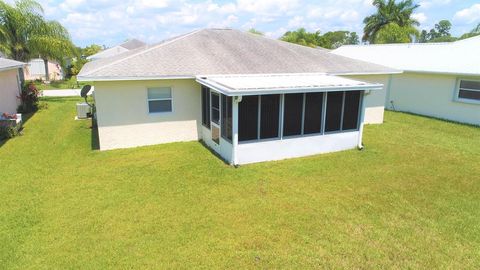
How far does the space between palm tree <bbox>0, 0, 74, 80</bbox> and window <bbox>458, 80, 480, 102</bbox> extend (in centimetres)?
2691

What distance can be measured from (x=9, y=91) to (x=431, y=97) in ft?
78.7

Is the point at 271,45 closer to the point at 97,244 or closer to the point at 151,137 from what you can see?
the point at 151,137

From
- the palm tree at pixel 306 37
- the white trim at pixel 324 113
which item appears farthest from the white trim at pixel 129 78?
the palm tree at pixel 306 37

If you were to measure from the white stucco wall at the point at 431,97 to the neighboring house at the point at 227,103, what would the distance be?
24.3 ft

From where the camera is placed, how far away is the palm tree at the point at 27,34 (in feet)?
75.6

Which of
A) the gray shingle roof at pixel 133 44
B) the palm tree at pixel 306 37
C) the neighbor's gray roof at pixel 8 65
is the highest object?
the palm tree at pixel 306 37

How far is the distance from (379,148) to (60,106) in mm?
20462

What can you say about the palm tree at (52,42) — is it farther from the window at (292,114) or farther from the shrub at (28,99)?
the window at (292,114)

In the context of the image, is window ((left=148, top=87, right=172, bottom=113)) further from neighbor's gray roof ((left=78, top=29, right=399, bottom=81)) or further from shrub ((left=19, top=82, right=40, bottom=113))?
shrub ((left=19, top=82, right=40, bottom=113))

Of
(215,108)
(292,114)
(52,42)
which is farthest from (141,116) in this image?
(52,42)

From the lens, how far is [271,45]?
1661cm

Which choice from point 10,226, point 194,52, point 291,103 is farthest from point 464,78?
point 10,226

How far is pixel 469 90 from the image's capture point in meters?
17.1

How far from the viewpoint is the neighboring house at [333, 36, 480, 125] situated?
17016 millimetres
